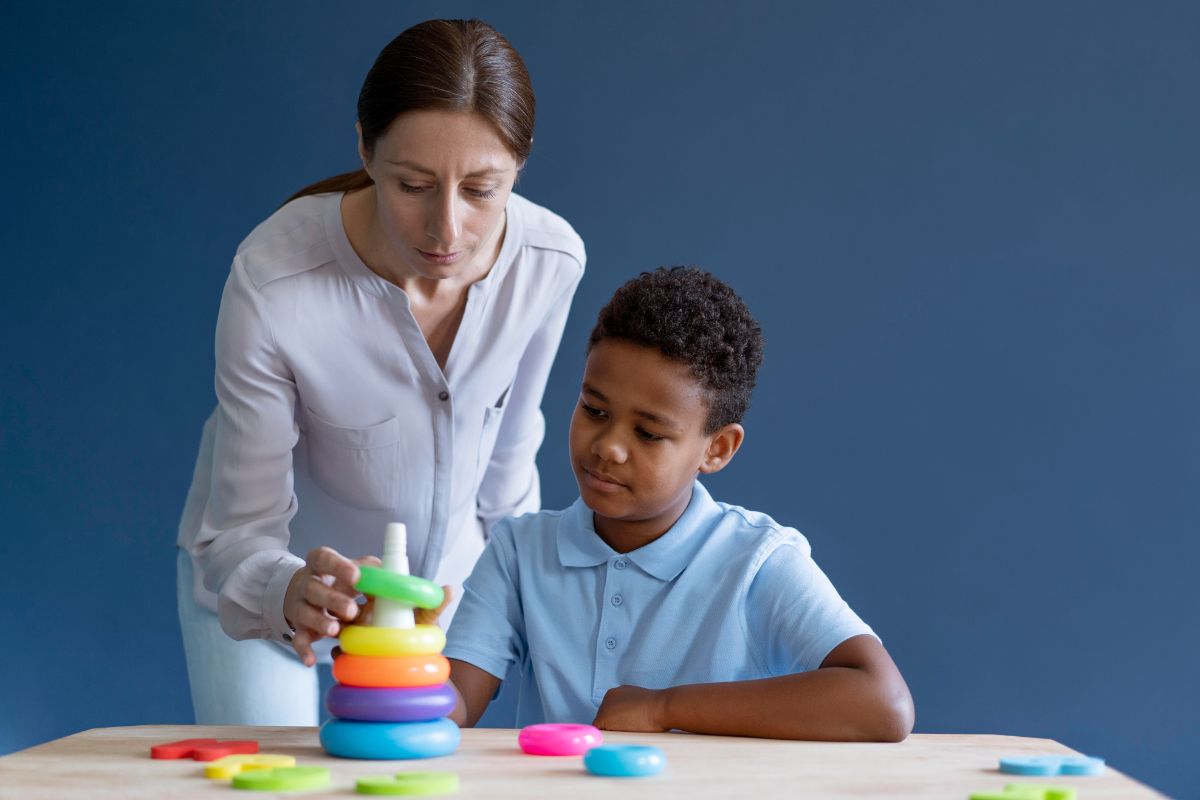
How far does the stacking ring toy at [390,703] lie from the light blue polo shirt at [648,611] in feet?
1.36

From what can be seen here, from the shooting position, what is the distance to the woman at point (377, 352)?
147 cm

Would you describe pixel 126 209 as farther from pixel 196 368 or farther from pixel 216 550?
pixel 216 550

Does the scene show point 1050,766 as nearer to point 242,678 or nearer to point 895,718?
point 895,718

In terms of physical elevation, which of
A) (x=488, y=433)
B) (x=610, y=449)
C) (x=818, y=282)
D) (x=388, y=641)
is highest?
(x=818, y=282)

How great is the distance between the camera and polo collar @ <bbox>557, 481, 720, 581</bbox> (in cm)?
145

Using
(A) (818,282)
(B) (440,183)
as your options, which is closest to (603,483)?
(B) (440,183)

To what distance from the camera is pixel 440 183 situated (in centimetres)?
145

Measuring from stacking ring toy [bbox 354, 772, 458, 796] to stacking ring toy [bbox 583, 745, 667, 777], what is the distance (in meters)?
0.11

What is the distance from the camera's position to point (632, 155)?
2.82 m

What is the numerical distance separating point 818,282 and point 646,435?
1.43 m

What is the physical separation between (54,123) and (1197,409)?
259 cm

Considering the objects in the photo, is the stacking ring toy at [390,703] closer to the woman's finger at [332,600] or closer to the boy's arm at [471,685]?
the woman's finger at [332,600]

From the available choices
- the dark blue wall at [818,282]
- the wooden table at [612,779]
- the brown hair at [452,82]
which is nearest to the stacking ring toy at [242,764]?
the wooden table at [612,779]

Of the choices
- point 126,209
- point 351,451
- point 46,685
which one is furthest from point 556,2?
point 46,685
